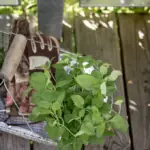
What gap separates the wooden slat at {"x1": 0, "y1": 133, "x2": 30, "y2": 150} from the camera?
70.0 inches

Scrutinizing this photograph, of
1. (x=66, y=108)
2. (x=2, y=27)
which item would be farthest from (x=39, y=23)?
(x=66, y=108)

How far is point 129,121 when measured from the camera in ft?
6.07

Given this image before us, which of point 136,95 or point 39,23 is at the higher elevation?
point 39,23

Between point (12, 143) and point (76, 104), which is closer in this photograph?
point (76, 104)

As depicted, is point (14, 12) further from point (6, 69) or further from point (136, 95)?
point (136, 95)

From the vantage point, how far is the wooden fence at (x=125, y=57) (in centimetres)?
180

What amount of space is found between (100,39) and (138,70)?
8.8 inches

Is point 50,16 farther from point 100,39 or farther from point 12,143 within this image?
point 12,143

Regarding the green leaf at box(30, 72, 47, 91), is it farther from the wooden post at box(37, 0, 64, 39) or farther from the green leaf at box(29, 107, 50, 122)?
the wooden post at box(37, 0, 64, 39)

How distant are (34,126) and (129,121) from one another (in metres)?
0.44

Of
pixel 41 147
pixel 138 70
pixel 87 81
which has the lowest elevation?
pixel 41 147

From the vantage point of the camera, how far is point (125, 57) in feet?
6.48

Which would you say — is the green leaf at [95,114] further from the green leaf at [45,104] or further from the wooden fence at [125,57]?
the wooden fence at [125,57]

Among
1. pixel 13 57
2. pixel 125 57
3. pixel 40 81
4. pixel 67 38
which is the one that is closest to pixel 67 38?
pixel 67 38
